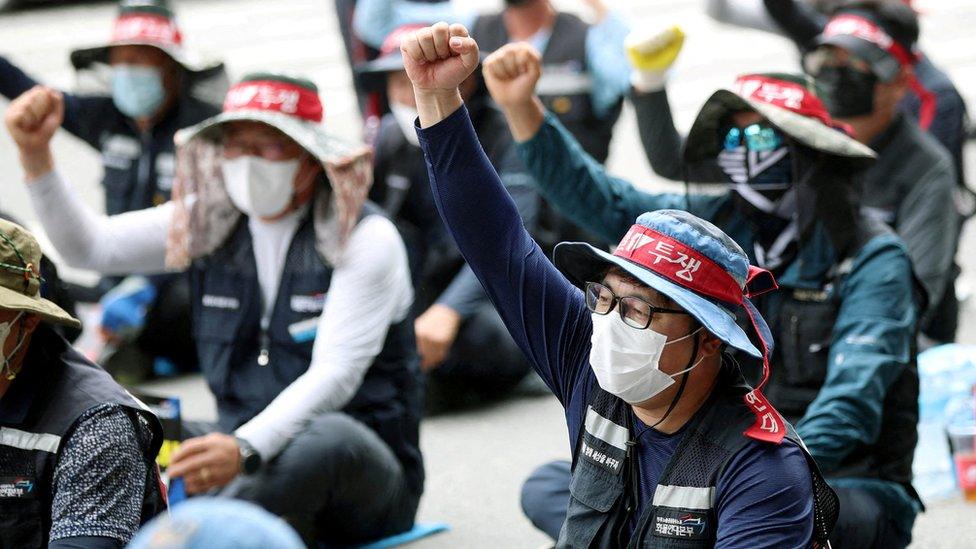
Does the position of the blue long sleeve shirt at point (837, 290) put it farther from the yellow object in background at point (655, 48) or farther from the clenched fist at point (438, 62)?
the clenched fist at point (438, 62)

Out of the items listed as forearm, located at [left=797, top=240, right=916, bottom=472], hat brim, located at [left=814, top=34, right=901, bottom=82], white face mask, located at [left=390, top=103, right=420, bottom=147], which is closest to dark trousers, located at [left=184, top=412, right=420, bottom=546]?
forearm, located at [left=797, top=240, right=916, bottom=472]

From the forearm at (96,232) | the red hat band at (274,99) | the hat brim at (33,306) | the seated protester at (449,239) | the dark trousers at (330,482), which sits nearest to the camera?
the hat brim at (33,306)

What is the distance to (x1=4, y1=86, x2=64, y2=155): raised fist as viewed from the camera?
3.99 meters

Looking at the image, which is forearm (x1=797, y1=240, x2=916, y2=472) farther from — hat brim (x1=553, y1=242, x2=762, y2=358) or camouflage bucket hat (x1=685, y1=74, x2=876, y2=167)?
hat brim (x1=553, y1=242, x2=762, y2=358)

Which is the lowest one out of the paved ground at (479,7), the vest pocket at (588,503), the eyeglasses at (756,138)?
the paved ground at (479,7)

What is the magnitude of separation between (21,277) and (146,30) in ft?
9.74

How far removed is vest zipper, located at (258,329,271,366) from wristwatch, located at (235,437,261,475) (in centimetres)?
43

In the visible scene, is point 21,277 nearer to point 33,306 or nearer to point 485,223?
point 33,306

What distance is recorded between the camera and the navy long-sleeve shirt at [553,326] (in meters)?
2.81

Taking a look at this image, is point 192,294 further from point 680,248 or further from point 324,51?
point 324,51

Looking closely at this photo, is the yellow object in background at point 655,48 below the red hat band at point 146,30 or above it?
above

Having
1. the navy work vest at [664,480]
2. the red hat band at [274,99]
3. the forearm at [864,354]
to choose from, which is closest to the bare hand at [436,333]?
the red hat band at [274,99]

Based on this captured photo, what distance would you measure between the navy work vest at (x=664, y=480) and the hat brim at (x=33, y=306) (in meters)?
1.09

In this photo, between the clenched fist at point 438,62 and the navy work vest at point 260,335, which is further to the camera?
the navy work vest at point 260,335
